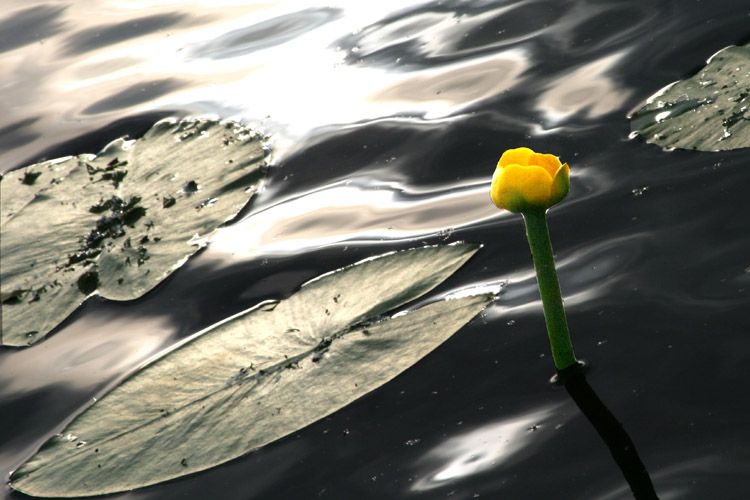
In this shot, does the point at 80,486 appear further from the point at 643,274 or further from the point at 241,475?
the point at 643,274

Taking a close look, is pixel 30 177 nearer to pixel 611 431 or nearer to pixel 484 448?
pixel 484 448

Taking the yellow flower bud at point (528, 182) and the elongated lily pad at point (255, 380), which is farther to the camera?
the elongated lily pad at point (255, 380)

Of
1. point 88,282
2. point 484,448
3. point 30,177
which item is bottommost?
point 484,448

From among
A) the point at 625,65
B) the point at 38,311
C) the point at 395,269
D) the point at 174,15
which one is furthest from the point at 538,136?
the point at 174,15

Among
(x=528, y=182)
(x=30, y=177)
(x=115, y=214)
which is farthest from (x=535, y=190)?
(x=30, y=177)

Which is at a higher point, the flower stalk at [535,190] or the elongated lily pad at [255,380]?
the flower stalk at [535,190]

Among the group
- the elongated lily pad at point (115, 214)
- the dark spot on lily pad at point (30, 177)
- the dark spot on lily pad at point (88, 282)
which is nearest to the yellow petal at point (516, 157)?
the elongated lily pad at point (115, 214)

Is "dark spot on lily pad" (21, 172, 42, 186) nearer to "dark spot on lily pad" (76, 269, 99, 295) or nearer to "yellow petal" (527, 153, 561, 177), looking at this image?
"dark spot on lily pad" (76, 269, 99, 295)

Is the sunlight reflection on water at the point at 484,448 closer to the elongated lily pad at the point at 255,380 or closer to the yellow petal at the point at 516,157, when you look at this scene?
the elongated lily pad at the point at 255,380
